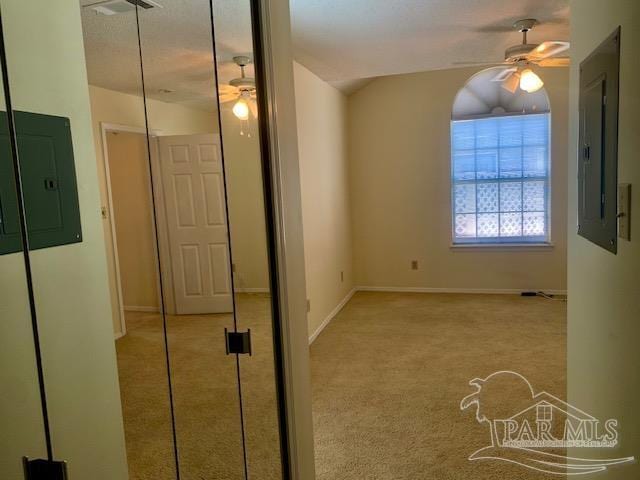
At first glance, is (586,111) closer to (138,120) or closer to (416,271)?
(138,120)

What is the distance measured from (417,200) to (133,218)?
15.5 ft

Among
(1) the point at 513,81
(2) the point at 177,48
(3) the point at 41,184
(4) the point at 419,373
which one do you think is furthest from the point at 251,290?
(1) the point at 513,81

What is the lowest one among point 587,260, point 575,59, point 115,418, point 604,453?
point 604,453

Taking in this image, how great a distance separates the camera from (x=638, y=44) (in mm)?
919

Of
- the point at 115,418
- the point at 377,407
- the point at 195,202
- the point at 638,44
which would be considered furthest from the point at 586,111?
the point at 377,407

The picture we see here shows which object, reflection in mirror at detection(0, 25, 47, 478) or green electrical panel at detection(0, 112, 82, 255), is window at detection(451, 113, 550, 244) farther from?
reflection in mirror at detection(0, 25, 47, 478)

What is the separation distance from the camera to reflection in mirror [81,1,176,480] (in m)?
1.11

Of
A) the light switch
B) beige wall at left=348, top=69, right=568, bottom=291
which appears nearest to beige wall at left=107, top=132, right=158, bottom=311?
the light switch

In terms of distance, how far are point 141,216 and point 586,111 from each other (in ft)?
4.33

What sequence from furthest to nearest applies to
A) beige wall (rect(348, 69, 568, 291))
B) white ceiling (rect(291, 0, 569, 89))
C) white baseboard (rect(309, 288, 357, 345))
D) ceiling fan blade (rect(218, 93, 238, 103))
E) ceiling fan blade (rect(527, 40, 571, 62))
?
1. beige wall (rect(348, 69, 568, 291))
2. white baseboard (rect(309, 288, 357, 345))
3. ceiling fan blade (rect(527, 40, 571, 62))
4. white ceiling (rect(291, 0, 569, 89))
5. ceiling fan blade (rect(218, 93, 238, 103))

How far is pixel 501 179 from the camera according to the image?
215 inches

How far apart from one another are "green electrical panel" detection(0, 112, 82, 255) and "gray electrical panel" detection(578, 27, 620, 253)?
4.02 feet

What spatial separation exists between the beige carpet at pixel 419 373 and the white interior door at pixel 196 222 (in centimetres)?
113
